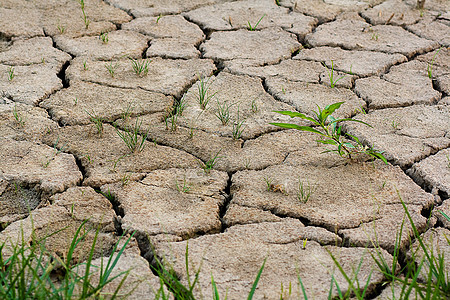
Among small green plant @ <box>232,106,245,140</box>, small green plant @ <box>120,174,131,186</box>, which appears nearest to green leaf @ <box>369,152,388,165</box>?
small green plant @ <box>232,106,245,140</box>

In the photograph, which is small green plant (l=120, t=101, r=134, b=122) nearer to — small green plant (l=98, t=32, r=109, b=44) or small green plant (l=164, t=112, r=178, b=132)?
small green plant (l=164, t=112, r=178, b=132)

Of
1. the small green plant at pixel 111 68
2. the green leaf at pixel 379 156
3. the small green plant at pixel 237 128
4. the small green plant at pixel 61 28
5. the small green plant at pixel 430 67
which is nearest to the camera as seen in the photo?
the green leaf at pixel 379 156

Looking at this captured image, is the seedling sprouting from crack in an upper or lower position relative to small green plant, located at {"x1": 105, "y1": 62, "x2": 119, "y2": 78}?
upper

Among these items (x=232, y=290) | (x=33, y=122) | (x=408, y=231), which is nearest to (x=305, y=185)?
(x=408, y=231)

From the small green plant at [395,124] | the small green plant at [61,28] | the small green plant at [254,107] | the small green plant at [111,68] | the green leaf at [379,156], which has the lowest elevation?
the small green plant at [61,28]

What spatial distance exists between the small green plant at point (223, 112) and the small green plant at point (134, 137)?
37 cm

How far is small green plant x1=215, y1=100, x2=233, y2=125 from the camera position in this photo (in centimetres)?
271

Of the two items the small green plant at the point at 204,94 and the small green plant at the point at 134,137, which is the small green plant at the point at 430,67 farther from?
the small green plant at the point at 134,137

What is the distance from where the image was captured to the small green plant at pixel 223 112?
2713 mm

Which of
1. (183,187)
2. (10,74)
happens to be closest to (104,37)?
(10,74)

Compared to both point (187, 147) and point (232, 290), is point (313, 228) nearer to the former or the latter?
point (232, 290)

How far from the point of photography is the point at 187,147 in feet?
8.27

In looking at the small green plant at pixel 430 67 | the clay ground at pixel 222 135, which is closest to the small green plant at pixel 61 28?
the clay ground at pixel 222 135

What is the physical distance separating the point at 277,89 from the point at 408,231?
1322 mm
